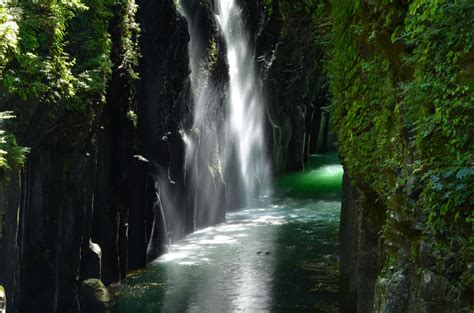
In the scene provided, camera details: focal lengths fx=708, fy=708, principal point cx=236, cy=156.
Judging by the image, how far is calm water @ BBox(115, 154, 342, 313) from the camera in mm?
18172

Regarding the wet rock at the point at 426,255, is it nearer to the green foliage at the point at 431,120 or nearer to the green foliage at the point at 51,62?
the green foliage at the point at 431,120

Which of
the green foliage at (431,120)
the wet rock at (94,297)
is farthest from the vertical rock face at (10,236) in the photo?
the green foliage at (431,120)

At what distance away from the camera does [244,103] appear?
3831cm

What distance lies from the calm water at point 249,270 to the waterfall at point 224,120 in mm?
2028

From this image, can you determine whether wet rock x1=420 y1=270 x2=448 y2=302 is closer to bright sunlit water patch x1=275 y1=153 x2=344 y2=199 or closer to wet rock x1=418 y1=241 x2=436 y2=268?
wet rock x1=418 y1=241 x2=436 y2=268

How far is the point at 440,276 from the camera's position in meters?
7.04

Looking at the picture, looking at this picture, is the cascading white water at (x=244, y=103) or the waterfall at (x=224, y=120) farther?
the cascading white water at (x=244, y=103)

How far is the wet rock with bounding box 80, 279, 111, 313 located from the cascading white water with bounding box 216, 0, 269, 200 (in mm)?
16661

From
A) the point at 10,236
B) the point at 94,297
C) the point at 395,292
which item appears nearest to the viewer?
the point at 395,292

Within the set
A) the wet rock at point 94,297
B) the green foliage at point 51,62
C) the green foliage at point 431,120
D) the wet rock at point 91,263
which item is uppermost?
the green foliage at point 51,62

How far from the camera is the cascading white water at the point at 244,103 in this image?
114ft

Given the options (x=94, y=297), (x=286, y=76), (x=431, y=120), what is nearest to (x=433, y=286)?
(x=431, y=120)

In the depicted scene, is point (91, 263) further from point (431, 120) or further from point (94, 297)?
point (431, 120)

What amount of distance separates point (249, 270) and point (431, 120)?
1467cm
